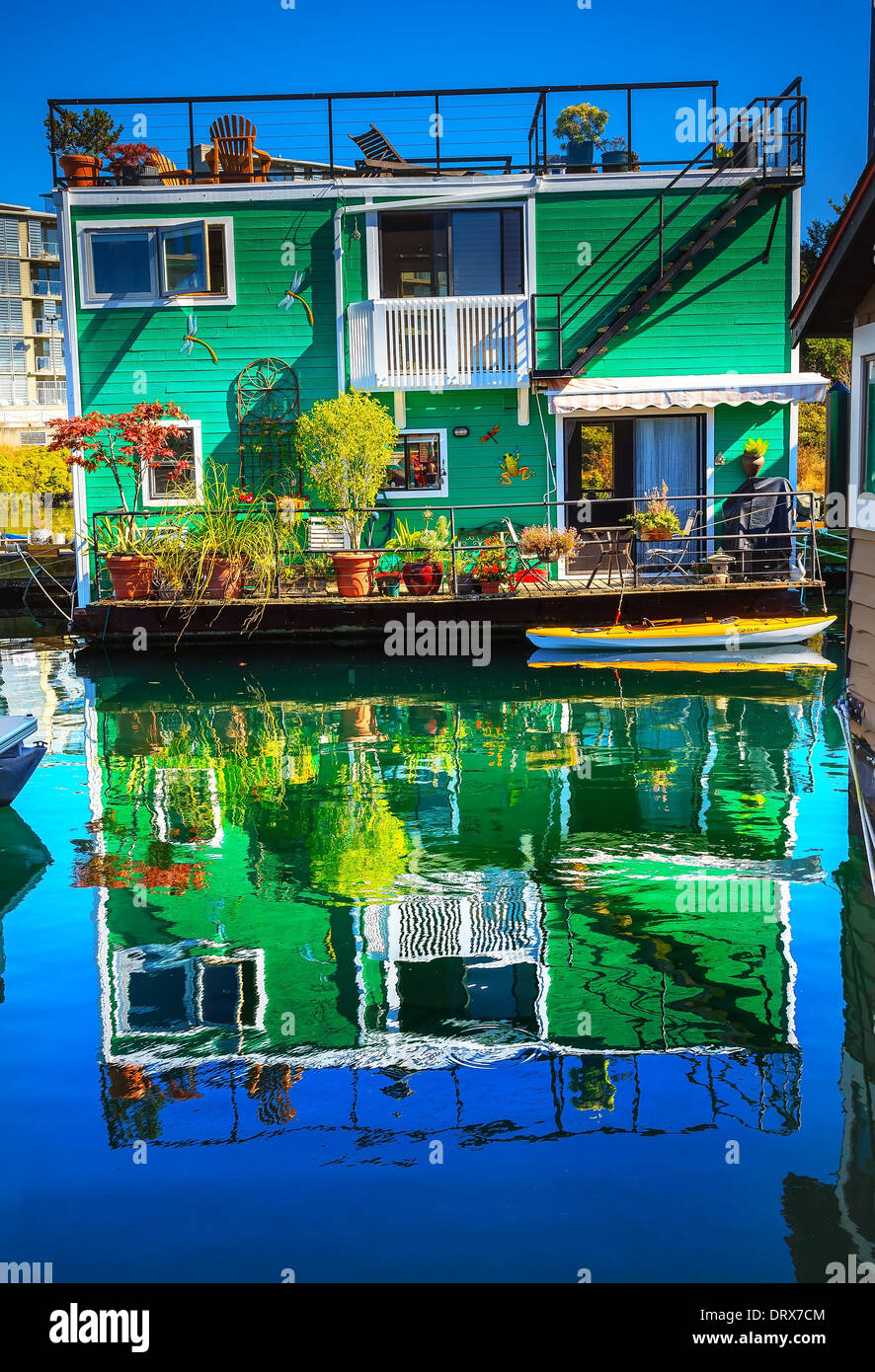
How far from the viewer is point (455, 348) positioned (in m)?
20.2

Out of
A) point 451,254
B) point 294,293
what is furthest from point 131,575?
point 451,254

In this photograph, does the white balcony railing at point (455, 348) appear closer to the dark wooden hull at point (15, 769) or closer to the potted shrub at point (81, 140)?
the potted shrub at point (81, 140)

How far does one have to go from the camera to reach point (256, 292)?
2067cm

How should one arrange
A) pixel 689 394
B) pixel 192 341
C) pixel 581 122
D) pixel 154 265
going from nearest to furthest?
pixel 689 394
pixel 154 265
pixel 192 341
pixel 581 122

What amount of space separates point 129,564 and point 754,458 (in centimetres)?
1013

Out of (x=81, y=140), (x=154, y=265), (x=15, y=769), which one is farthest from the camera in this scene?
(x=81, y=140)

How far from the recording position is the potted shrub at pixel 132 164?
20.7 m

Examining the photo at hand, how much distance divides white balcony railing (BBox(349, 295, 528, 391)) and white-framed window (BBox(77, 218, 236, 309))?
2.48 m

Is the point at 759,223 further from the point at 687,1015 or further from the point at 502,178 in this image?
the point at 687,1015

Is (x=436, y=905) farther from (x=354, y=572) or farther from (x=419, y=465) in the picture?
(x=419, y=465)

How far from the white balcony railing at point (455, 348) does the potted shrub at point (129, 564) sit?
469cm

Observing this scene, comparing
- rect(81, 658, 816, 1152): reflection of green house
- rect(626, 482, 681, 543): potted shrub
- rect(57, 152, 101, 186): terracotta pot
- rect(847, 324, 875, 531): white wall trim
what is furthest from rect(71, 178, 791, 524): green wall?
rect(847, 324, 875, 531): white wall trim

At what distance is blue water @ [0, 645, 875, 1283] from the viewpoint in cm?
468

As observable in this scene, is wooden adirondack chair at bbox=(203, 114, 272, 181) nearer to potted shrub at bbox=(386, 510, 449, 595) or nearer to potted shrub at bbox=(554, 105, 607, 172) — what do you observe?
potted shrub at bbox=(386, 510, 449, 595)
